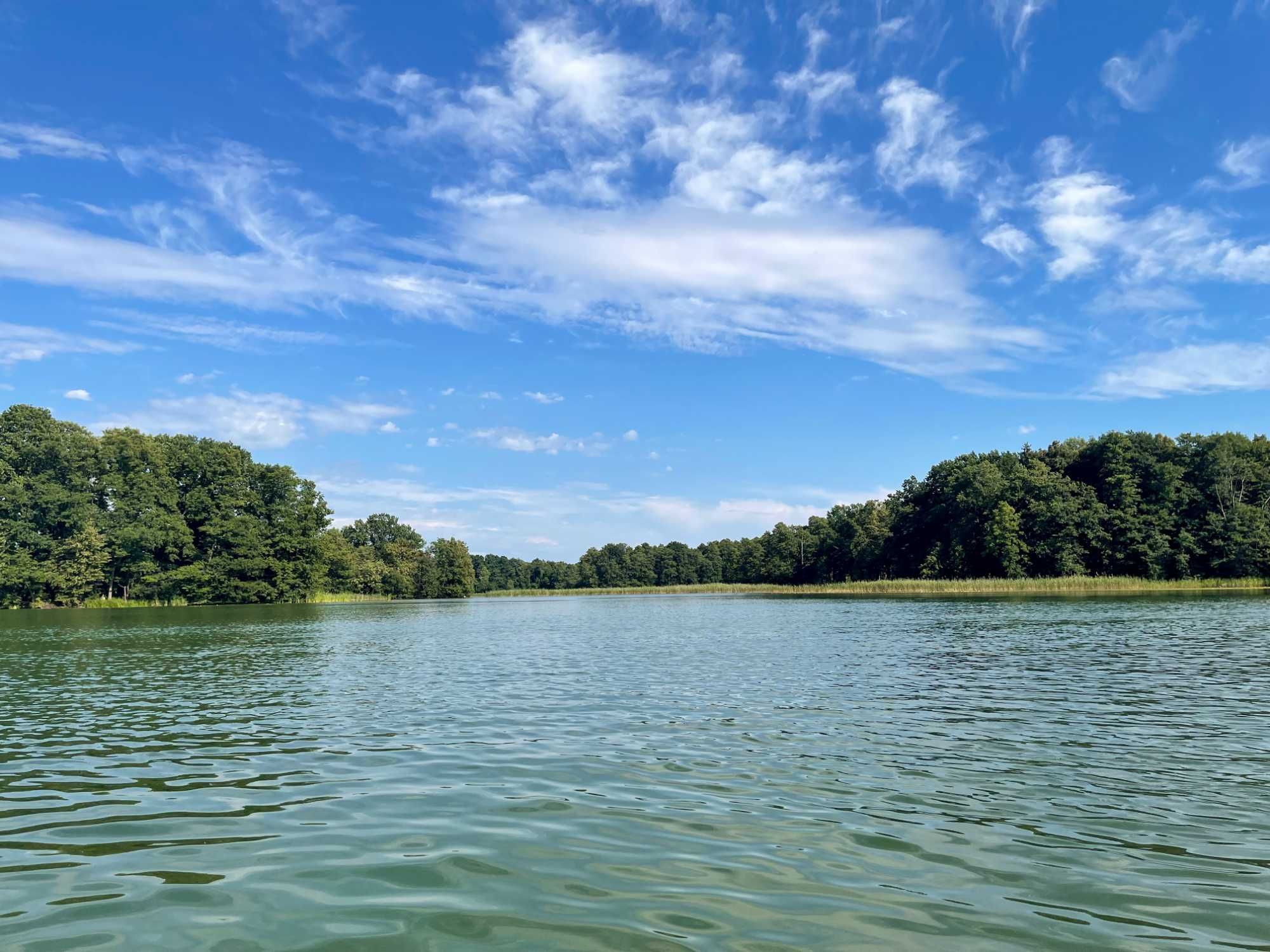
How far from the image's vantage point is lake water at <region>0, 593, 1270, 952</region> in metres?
6.20

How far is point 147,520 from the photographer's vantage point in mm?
96438

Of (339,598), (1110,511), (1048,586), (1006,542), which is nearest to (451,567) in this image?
(339,598)

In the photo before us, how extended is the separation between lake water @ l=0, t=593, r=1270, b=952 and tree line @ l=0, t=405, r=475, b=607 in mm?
84167

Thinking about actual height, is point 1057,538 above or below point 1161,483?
below

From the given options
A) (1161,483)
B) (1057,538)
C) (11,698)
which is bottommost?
(11,698)

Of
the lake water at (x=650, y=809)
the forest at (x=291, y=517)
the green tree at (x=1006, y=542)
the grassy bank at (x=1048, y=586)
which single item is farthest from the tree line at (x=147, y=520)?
the green tree at (x=1006, y=542)

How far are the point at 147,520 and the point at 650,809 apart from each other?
106 m

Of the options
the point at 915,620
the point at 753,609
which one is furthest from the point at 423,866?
the point at 753,609

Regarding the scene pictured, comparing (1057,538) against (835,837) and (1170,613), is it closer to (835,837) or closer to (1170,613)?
(1170,613)

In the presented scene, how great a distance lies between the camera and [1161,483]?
10662 cm

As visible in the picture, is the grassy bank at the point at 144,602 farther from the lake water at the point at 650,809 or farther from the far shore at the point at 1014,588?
the lake water at the point at 650,809

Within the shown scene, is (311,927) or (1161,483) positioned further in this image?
(1161,483)

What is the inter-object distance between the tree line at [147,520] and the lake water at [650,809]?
84.2 meters

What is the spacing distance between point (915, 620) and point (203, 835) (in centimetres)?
4086
